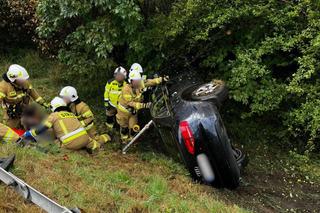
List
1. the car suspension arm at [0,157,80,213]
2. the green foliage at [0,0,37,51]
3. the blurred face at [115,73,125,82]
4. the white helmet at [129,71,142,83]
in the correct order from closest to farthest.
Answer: the car suspension arm at [0,157,80,213], the white helmet at [129,71,142,83], the blurred face at [115,73,125,82], the green foliage at [0,0,37,51]

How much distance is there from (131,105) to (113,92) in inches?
31.0

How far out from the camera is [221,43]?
7844mm

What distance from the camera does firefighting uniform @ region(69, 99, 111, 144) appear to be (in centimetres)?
783

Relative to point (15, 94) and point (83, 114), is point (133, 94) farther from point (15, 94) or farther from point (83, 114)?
point (15, 94)

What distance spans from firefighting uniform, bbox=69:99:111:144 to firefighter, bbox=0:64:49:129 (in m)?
0.79

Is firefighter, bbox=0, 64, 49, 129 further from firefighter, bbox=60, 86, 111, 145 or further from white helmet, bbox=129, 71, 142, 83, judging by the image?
white helmet, bbox=129, 71, 142, 83

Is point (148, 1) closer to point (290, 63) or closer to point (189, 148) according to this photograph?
point (290, 63)

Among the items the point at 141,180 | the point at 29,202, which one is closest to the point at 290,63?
the point at 141,180

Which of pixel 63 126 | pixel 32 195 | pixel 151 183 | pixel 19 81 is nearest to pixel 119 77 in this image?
pixel 63 126

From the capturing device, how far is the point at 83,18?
8258 millimetres

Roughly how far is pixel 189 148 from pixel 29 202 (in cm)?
214

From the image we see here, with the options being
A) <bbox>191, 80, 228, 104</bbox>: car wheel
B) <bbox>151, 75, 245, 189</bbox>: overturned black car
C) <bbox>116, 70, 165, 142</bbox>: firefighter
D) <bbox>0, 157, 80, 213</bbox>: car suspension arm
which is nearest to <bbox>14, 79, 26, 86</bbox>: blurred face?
<bbox>116, 70, 165, 142</bbox>: firefighter

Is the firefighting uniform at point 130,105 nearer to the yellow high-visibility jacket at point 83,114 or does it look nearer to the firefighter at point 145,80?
the firefighter at point 145,80

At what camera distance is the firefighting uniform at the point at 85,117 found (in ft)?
25.7
